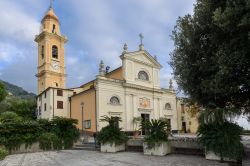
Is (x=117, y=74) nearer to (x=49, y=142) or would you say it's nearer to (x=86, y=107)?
(x=86, y=107)

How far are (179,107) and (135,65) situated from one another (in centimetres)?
1170

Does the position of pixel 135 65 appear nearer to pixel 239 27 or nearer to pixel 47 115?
pixel 47 115

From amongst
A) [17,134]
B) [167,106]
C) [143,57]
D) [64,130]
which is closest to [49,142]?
[64,130]

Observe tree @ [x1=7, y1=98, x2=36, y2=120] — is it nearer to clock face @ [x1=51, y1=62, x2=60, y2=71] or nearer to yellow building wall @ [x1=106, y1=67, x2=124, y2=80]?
clock face @ [x1=51, y1=62, x2=60, y2=71]

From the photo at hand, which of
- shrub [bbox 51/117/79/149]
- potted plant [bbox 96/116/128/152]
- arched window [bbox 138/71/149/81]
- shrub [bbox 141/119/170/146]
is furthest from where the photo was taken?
arched window [bbox 138/71/149/81]

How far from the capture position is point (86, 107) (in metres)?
31.5

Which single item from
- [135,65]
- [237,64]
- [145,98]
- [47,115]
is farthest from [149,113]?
[237,64]

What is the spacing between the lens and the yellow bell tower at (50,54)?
1590 inches

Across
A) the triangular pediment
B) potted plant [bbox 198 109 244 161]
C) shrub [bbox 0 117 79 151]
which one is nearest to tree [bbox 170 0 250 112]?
potted plant [bbox 198 109 244 161]

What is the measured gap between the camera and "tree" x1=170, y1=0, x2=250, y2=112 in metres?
8.35

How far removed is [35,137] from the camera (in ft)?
65.3

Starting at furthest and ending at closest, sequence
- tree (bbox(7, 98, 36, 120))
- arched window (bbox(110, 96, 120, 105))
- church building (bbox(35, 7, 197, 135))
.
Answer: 1. tree (bbox(7, 98, 36, 120))
2. arched window (bbox(110, 96, 120, 105))
3. church building (bbox(35, 7, 197, 135))

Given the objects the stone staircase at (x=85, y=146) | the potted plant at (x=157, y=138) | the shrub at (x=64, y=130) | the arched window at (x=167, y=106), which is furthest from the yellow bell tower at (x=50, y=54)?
the potted plant at (x=157, y=138)

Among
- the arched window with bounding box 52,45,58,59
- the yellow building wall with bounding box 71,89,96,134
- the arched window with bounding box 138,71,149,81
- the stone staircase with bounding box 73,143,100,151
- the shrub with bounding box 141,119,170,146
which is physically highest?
the arched window with bounding box 52,45,58,59
